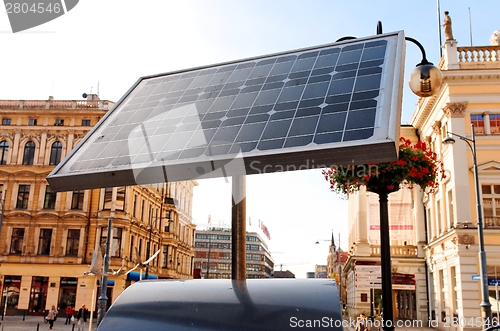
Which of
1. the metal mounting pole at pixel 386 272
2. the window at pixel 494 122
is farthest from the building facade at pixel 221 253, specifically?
the metal mounting pole at pixel 386 272

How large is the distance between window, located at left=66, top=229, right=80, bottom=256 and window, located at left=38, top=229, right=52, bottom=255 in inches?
74.1

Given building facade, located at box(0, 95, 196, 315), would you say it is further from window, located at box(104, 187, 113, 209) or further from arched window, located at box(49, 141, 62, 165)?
window, located at box(104, 187, 113, 209)

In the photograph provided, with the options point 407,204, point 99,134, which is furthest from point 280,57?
point 407,204

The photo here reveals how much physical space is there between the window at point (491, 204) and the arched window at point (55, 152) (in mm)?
40072

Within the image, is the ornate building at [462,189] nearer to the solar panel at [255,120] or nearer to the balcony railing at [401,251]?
the balcony railing at [401,251]

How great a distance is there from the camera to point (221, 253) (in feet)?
481

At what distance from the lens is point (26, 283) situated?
159 ft

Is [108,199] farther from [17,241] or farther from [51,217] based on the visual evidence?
[17,241]

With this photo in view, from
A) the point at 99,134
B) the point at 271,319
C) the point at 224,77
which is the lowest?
the point at 271,319

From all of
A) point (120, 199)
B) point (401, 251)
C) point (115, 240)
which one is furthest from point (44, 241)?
point (401, 251)

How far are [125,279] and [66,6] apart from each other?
1868 inches

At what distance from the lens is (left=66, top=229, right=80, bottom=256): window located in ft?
164

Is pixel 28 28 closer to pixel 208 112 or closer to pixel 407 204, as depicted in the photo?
pixel 208 112

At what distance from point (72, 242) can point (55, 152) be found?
946 centimetres
